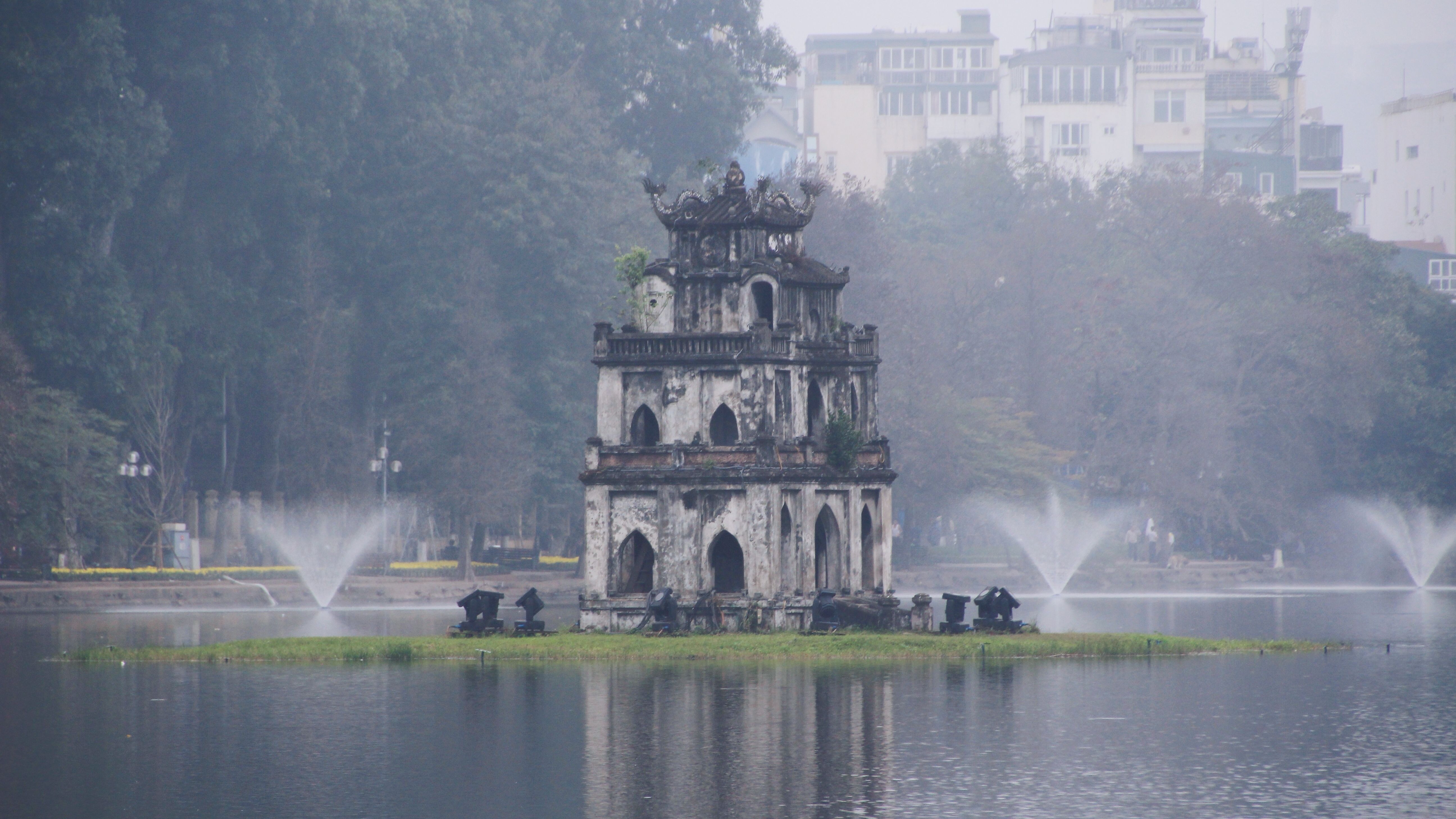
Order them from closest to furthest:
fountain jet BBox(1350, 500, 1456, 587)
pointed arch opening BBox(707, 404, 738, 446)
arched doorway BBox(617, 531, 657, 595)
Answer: arched doorway BBox(617, 531, 657, 595), pointed arch opening BBox(707, 404, 738, 446), fountain jet BBox(1350, 500, 1456, 587)

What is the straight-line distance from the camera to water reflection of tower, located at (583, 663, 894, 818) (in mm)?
33625

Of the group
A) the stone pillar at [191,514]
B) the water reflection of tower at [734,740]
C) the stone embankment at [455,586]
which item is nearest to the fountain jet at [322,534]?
the stone pillar at [191,514]

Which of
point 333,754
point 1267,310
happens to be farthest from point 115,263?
point 1267,310

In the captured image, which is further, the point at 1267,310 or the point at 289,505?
the point at 1267,310

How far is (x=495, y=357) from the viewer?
101m

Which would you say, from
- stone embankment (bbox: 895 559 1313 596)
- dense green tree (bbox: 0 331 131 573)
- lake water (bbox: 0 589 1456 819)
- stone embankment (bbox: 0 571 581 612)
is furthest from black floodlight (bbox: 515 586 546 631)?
stone embankment (bbox: 895 559 1313 596)

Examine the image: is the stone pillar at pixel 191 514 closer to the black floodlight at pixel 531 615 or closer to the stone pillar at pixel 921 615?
the black floodlight at pixel 531 615

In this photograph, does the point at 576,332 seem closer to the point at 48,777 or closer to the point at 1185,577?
the point at 1185,577

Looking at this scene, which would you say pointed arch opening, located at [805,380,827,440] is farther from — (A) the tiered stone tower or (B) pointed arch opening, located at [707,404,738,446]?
(B) pointed arch opening, located at [707,404,738,446]

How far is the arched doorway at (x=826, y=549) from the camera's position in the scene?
2440 inches

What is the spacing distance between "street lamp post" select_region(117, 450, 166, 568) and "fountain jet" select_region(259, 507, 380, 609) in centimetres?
759

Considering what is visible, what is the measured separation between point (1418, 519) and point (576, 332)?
52865mm

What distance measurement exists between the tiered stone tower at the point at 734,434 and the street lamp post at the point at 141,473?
32317 millimetres

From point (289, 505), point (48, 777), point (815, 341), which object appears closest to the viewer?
point (48, 777)
